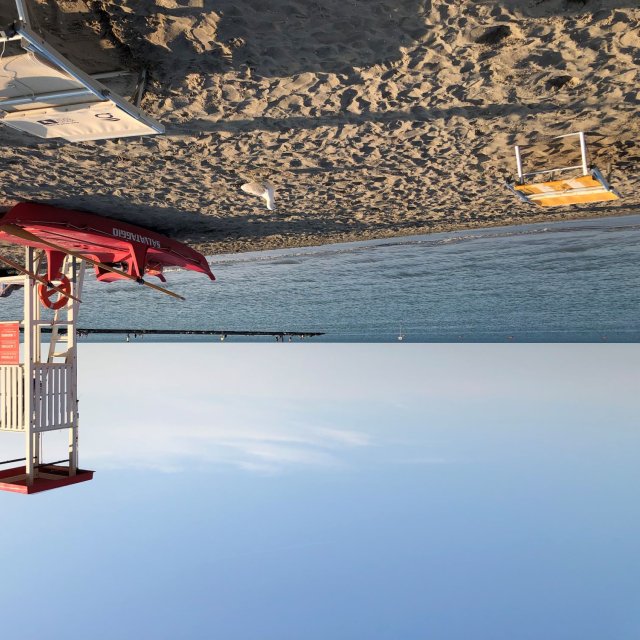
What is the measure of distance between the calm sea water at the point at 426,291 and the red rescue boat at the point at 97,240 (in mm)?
3330

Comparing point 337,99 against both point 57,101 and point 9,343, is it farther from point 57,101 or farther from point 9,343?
point 9,343

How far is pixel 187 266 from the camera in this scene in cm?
699

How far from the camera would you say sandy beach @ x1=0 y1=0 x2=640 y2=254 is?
3000mm

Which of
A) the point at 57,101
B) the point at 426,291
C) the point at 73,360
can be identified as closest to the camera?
the point at 57,101

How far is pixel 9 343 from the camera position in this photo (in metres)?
6.14

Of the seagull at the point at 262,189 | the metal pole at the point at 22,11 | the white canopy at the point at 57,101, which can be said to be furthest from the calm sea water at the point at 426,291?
the metal pole at the point at 22,11

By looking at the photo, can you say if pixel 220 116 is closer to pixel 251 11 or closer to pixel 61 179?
pixel 251 11

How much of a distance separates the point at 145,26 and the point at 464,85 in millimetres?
1833

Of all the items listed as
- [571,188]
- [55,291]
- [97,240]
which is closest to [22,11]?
[571,188]

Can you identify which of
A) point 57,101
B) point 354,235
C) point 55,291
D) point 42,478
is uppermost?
point 354,235

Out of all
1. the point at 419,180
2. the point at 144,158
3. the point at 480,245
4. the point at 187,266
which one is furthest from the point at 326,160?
the point at 480,245

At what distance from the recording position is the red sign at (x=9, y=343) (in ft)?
19.9

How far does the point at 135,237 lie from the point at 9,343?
162 centimetres

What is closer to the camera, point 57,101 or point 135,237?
point 57,101
